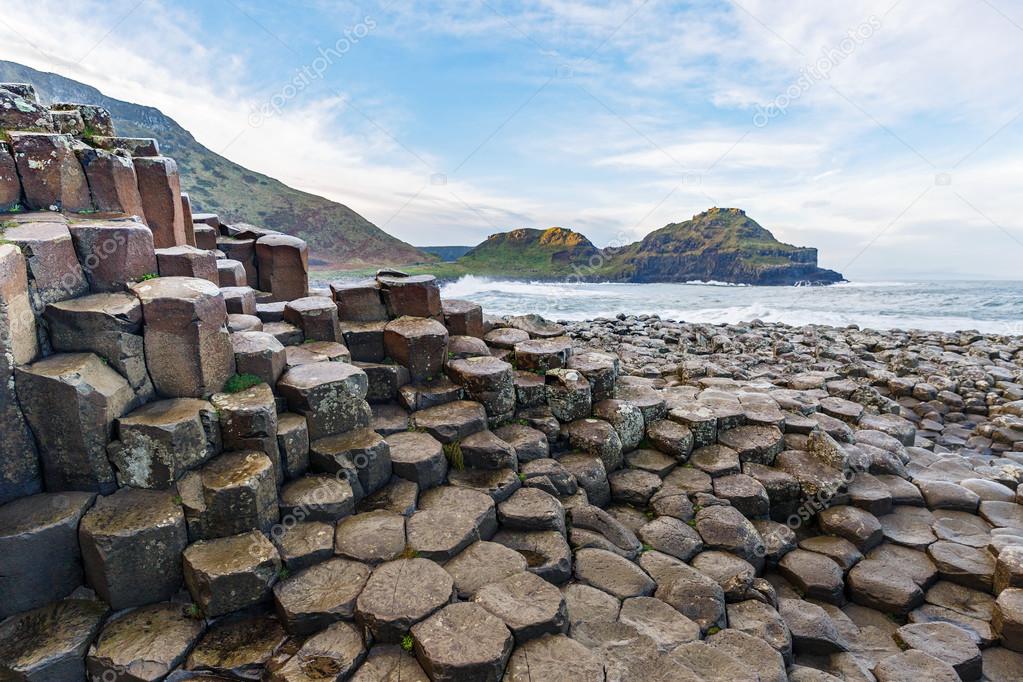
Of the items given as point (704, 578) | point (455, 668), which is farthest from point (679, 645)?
point (455, 668)

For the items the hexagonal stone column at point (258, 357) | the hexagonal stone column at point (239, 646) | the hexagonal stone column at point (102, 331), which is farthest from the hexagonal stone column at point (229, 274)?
the hexagonal stone column at point (239, 646)

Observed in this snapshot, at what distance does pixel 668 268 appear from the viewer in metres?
85.4

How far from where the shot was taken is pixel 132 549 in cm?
380

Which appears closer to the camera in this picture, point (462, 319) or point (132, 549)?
point (132, 549)

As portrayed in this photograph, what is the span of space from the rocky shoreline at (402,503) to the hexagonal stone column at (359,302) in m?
0.03

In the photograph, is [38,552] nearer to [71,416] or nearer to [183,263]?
[71,416]

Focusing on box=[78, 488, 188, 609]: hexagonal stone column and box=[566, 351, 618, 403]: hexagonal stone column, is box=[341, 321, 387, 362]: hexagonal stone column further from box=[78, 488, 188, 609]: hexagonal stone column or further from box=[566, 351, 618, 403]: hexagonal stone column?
box=[78, 488, 188, 609]: hexagonal stone column

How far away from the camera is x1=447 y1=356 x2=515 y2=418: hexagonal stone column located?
21.2 ft

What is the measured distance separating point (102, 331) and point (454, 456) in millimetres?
3442

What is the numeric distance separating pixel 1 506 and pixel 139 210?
405 cm

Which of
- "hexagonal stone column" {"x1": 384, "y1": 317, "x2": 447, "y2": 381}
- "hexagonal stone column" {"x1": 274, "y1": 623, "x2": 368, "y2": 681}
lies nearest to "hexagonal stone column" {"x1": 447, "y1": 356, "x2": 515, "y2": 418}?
"hexagonal stone column" {"x1": 384, "y1": 317, "x2": 447, "y2": 381}

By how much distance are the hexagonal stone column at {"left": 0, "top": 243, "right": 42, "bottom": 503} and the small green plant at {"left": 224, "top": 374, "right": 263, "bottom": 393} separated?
4.66 feet

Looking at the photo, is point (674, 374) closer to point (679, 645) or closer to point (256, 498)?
point (679, 645)

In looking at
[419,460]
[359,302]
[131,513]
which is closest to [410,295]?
[359,302]
